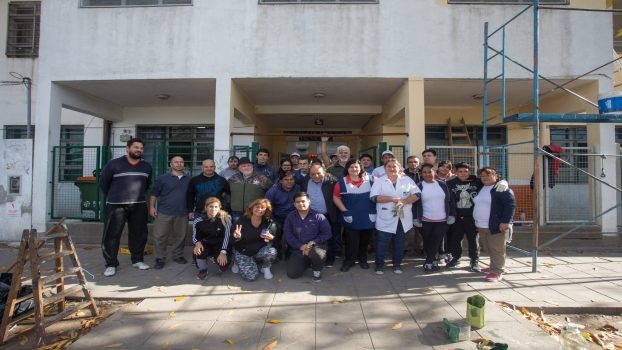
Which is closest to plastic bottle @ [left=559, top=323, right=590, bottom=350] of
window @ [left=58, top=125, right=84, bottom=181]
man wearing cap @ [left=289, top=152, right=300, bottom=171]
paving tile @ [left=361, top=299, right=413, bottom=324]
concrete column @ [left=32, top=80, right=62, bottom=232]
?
paving tile @ [left=361, top=299, right=413, bottom=324]

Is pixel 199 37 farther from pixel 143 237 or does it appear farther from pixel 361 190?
pixel 361 190

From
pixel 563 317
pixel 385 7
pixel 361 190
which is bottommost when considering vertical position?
pixel 563 317

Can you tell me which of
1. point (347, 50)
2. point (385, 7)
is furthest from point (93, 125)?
point (385, 7)

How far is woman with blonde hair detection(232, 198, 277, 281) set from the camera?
5.00 meters

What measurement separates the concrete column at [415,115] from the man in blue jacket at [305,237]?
10.3 feet

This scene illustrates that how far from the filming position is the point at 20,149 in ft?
24.7

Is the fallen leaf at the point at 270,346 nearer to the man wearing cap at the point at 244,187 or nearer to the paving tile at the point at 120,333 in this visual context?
the paving tile at the point at 120,333

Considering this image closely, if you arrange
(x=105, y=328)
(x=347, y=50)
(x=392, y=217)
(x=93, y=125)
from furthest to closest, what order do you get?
(x=93, y=125)
(x=347, y=50)
(x=392, y=217)
(x=105, y=328)

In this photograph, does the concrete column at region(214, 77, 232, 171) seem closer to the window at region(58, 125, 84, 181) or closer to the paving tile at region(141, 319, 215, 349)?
the window at region(58, 125, 84, 181)

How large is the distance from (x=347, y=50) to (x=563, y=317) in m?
5.62

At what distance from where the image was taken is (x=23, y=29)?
10445 mm

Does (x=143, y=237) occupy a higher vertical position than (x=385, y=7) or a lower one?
lower

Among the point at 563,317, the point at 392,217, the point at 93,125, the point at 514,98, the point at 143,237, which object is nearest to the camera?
the point at 563,317

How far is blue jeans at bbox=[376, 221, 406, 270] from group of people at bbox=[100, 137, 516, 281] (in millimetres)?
14
